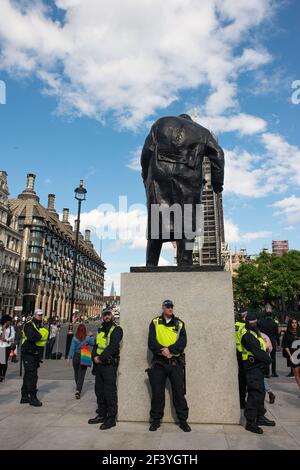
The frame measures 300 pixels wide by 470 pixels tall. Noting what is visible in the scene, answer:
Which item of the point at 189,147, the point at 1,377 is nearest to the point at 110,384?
the point at 189,147

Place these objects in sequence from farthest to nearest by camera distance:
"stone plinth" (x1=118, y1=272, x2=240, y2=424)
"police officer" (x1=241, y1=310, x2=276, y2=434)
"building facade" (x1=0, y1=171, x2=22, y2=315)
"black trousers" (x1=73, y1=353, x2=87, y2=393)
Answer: "building facade" (x1=0, y1=171, x2=22, y2=315) → "black trousers" (x1=73, y1=353, x2=87, y2=393) → "stone plinth" (x1=118, y1=272, x2=240, y2=424) → "police officer" (x1=241, y1=310, x2=276, y2=434)

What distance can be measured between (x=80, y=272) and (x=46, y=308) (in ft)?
84.0

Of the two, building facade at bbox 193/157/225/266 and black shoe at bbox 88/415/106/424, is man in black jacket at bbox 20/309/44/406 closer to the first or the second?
black shoe at bbox 88/415/106/424

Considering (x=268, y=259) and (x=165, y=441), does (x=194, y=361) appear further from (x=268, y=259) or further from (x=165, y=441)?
(x=268, y=259)

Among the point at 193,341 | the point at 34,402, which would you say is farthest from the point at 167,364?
the point at 34,402

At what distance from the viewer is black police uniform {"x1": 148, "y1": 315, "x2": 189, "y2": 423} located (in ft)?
16.1

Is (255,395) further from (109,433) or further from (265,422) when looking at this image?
(109,433)

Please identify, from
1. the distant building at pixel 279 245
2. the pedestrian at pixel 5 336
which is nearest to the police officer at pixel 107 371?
the pedestrian at pixel 5 336

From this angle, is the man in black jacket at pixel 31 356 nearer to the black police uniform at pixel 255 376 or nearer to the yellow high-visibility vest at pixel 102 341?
the yellow high-visibility vest at pixel 102 341

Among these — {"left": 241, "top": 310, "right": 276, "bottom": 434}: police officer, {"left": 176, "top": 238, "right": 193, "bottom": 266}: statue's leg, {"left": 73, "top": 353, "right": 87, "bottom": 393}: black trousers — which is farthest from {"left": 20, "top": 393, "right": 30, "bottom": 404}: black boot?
{"left": 241, "top": 310, "right": 276, "bottom": 434}: police officer

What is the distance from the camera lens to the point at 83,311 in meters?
105

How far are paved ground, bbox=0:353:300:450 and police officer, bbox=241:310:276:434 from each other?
0.22 metres

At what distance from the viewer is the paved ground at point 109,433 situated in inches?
166

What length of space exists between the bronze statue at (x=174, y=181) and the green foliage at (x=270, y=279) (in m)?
52.4
